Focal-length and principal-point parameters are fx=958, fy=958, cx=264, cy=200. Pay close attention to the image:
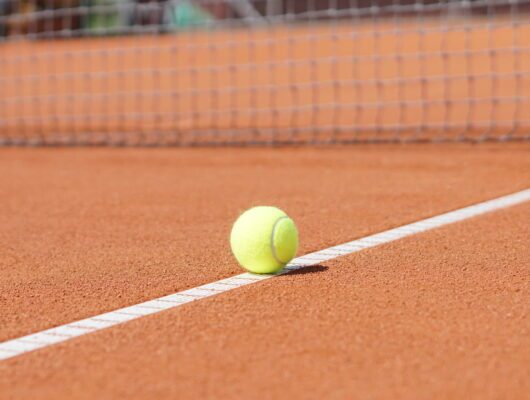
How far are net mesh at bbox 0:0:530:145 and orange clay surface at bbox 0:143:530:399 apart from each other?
3106 mm

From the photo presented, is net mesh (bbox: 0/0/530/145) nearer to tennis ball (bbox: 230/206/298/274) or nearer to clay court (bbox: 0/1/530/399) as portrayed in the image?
clay court (bbox: 0/1/530/399)

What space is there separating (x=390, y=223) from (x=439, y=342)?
2342mm

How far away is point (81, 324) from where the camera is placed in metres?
3.61

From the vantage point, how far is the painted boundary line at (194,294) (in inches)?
134

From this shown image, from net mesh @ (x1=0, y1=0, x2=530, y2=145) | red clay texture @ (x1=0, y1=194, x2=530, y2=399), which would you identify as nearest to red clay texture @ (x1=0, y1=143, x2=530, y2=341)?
red clay texture @ (x1=0, y1=194, x2=530, y2=399)

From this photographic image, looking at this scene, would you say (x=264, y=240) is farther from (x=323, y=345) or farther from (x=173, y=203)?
(x=173, y=203)

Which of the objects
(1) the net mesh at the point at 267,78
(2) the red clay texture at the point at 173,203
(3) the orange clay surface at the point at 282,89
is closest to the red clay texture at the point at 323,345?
(2) the red clay texture at the point at 173,203

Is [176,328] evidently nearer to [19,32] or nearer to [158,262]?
[158,262]

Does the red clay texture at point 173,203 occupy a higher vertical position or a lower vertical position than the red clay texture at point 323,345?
lower

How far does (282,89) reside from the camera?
1451cm

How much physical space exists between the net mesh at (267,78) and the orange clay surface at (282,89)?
0.03 meters

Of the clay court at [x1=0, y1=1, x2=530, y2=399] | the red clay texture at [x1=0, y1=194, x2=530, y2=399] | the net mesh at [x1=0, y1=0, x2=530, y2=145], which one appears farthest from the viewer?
the net mesh at [x1=0, y1=0, x2=530, y2=145]

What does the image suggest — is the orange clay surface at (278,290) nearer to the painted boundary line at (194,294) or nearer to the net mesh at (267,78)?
the painted boundary line at (194,294)

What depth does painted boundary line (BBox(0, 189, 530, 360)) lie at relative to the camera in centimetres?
341
